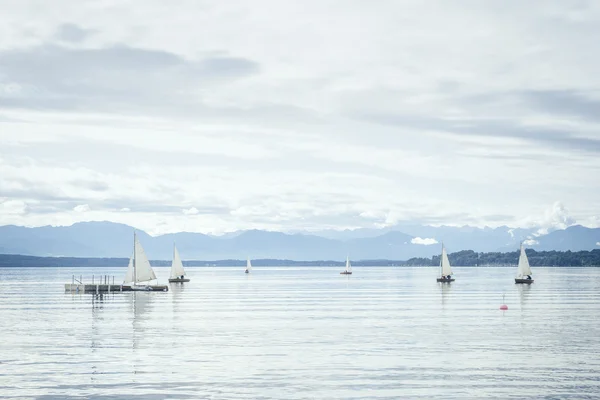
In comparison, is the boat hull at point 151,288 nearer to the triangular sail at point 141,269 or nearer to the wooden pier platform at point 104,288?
the wooden pier platform at point 104,288

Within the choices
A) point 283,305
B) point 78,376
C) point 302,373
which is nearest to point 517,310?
point 283,305

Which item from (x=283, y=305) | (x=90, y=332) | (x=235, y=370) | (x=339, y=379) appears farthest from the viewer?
(x=283, y=305)

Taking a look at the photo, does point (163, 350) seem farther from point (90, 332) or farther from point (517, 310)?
point (517, 310)

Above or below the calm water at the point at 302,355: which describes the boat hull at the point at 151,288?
above

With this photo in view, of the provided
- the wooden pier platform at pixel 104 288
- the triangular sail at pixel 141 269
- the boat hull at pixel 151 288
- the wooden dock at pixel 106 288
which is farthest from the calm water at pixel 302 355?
the wooden pier platform at pixel 104 288

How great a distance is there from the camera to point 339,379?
47.8m

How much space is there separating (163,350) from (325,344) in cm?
1240

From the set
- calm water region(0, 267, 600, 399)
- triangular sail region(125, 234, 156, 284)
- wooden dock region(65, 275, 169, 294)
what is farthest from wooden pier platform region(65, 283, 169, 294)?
calm water region(0, 267, 600, 399)

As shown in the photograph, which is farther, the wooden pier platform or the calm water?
the wooden pier platform

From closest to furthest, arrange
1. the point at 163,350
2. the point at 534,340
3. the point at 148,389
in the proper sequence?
the point at 148,389
the point at 163,350
the point at 534,340

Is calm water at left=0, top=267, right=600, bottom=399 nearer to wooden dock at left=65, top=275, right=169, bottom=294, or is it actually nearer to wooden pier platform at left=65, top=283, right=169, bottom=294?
wooden dock at left=65, top=275, right=169, bottom=294

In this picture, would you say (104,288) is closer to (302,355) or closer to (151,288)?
(151,288)

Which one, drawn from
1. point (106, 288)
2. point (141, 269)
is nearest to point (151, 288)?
point (141, 269)

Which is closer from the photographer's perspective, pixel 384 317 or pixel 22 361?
pixel 22 361
